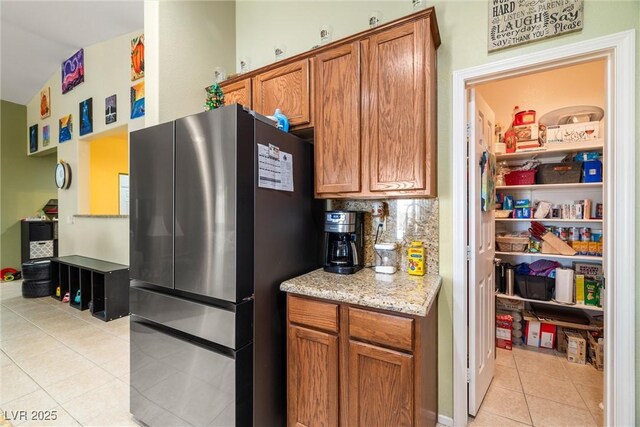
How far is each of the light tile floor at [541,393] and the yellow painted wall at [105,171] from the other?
19.6 feet

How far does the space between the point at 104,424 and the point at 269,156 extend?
6.52ft

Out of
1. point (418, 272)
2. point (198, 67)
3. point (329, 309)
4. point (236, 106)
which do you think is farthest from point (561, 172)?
point (198, 67)

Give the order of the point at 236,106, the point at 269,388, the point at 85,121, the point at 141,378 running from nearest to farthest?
the point at 236,106
the point at 269,388
the point at 141,378
the point at 85,121

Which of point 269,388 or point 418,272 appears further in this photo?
point 418,272

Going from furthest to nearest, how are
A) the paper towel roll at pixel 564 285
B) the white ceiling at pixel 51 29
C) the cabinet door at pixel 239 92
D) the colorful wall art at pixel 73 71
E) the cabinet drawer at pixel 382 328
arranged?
1. the colorful wall art at pixel 73 71
2. the white ceiling at pixel 51 29
3. the paper towel roll at pixel 564 285
4. the cabinet door at pixel 239 92
5. the cabinet drawer at pixel 382 328

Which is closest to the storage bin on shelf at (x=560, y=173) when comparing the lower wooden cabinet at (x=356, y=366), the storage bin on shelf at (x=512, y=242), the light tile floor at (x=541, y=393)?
the storage bin on shelf at (x=512, y=242)

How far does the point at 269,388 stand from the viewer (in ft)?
4.99

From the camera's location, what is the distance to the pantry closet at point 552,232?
2465 millimetres

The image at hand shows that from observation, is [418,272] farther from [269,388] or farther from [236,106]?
[236,106]

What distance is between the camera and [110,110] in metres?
3.85

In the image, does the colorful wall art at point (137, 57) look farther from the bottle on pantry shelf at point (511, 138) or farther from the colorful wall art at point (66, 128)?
the bottle on pantry shelf at point (511, 138)

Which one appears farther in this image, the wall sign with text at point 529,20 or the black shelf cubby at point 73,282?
the black shelf cubby at point 73,282

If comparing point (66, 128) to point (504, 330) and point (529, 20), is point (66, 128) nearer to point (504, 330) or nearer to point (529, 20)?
point (529, 20)

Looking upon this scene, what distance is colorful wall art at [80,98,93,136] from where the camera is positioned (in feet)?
13.7
